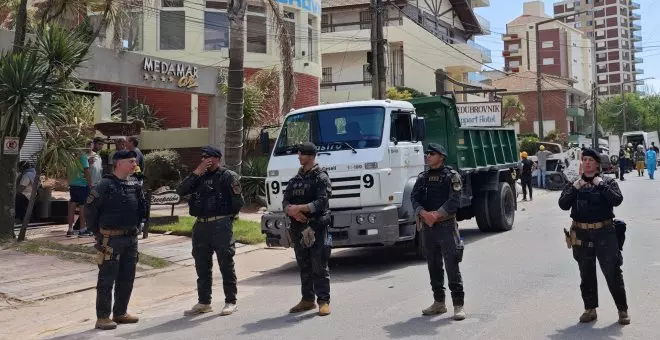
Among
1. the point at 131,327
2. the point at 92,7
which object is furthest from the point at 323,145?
the point at 92,7

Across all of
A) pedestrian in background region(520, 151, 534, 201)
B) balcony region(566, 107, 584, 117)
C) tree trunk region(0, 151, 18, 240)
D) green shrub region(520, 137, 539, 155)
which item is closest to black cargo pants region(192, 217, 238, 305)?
tree trunk region(0, 151, 18, 240)

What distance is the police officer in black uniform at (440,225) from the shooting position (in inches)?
264

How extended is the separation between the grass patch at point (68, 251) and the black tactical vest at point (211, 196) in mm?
3666

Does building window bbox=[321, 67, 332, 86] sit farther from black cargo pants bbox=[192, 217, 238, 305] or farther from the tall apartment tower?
the tall apartment tower

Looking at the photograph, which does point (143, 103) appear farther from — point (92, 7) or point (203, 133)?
point (92, 7)

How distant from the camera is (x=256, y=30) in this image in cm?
2703

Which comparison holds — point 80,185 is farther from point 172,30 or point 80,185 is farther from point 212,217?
point 172,30

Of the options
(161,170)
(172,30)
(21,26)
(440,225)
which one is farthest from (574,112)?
(440,225)

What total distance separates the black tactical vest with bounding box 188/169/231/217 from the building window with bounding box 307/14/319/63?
21.7m

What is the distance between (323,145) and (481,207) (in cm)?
472

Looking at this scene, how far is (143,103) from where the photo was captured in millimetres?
27594

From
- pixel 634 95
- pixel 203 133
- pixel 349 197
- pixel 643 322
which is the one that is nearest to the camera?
pixel 643 322

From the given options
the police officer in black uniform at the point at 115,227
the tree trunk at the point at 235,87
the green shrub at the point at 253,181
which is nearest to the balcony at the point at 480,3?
the green shrub at the point at 253,181

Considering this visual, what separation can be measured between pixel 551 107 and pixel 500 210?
5807 cm
